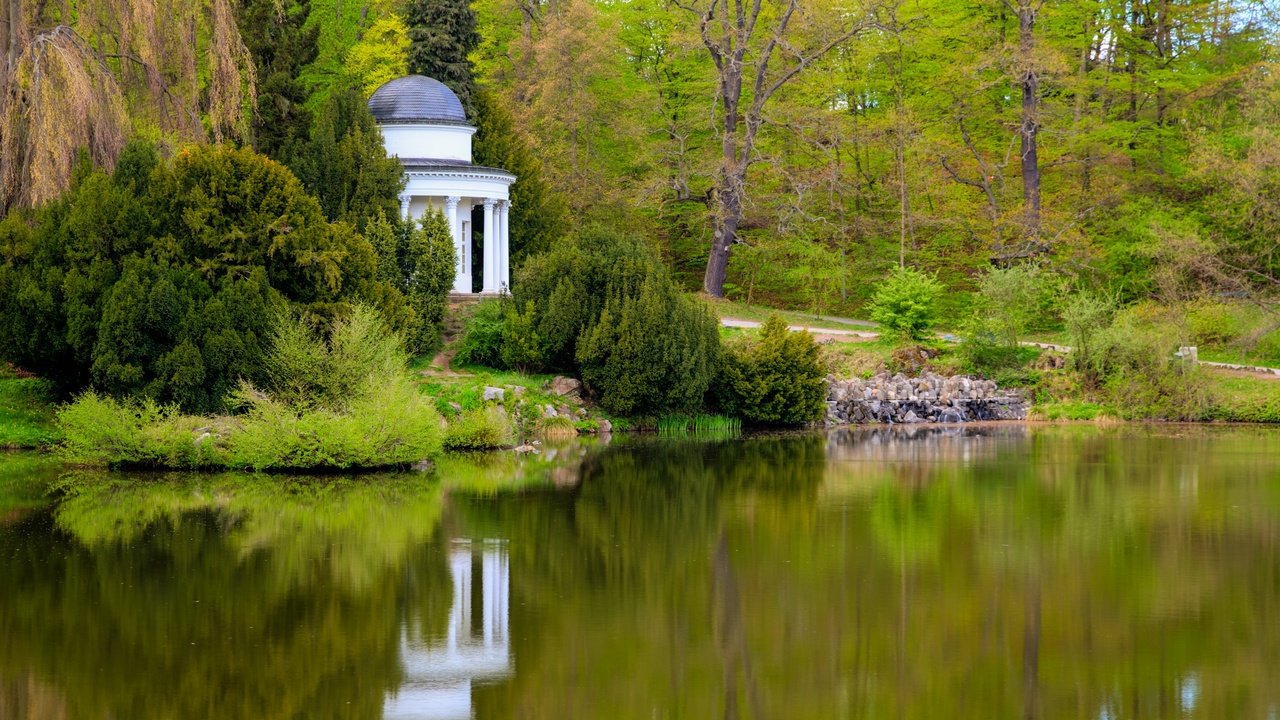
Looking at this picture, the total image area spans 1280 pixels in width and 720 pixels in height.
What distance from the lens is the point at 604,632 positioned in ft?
38.3

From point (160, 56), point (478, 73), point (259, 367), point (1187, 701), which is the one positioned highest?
point (478, 73)

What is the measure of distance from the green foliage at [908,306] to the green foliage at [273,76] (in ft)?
51.6

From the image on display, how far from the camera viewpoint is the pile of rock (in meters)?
34.4

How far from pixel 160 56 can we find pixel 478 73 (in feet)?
70.5

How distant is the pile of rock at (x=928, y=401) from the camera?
3444cm

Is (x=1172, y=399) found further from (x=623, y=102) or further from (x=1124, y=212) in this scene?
(x=623, y=102)

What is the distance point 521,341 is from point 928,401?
10.2 m

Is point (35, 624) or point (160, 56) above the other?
point (160, 56)

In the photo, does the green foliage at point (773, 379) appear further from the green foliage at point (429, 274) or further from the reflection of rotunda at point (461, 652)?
the reflection of rotunda at point (461, 652)

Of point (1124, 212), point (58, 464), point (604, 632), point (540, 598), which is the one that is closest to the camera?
point (604, 632)

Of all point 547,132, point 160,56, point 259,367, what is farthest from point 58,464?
point 547,132

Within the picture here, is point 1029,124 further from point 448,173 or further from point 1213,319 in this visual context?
point 448,173

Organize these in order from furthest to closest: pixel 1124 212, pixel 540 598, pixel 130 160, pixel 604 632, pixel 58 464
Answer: pixel 1124 212, pixel 130 160, pixel 58 464, pixel 540 598, pixel 604 632

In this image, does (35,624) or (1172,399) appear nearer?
(35,624)
